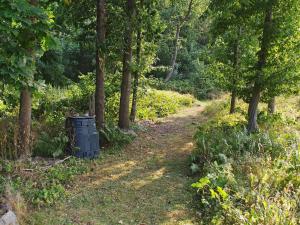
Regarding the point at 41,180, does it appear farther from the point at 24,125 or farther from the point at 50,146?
the point at 50,146

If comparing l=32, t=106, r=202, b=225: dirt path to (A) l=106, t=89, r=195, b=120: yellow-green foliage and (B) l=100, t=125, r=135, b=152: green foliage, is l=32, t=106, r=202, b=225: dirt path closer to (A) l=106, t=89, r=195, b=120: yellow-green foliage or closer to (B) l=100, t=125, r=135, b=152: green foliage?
(B) l=100, t=125, r=135, b=152: green foliage

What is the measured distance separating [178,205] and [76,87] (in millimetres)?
10999

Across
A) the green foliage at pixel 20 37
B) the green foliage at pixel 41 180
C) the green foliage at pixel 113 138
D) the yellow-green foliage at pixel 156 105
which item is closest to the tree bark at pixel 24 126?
the green foliage at pixel 41 180

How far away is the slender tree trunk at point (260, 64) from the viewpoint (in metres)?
10.7

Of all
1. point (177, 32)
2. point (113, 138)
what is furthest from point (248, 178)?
point (177, 32)

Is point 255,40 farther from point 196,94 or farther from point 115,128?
point 196,94

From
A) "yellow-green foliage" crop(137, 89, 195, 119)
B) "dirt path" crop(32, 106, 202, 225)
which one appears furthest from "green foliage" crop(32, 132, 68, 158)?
"yellow-green foliage" crop(137, 89, 195, 119)

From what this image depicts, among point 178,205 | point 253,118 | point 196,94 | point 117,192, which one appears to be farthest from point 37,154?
point 196,94

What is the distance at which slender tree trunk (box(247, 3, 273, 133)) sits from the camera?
35.1 feet

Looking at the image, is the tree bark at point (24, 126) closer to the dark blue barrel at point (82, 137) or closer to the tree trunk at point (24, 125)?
the tree trunk at point (24, 125)

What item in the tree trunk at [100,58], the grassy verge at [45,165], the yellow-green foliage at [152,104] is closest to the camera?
the grassy verge at [45,165]

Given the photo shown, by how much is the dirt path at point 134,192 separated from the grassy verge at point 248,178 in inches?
19.8

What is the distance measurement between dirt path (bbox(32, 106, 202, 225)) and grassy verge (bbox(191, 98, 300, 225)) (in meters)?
0.50

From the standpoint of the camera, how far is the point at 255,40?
10.5 m
